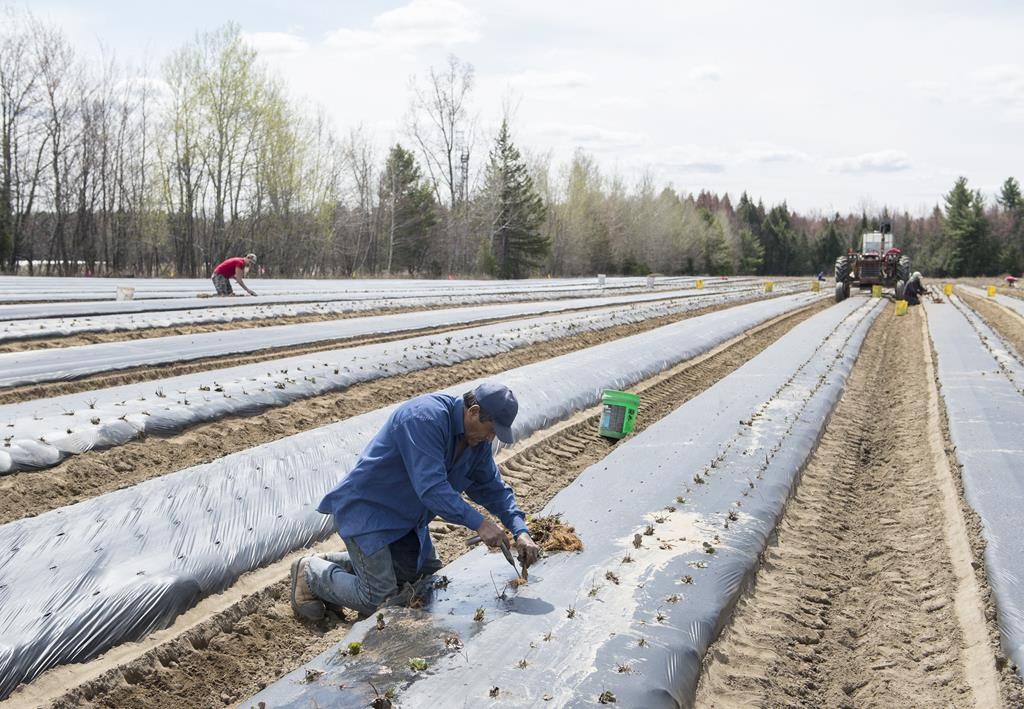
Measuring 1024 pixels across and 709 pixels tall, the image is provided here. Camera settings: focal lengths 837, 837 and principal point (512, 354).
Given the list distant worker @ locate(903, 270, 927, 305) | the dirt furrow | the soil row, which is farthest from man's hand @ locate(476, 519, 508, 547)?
distant worker @ locate(903, 270, 927, 305)

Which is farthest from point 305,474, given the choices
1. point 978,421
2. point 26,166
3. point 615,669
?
point 26,166

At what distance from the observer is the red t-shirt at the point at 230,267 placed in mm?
16344

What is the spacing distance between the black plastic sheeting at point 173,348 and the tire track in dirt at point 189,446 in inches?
89.1

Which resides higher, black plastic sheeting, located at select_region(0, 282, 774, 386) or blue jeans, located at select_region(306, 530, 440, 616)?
black plastic sheeting, located at select_region(0, 282, 774, 386)

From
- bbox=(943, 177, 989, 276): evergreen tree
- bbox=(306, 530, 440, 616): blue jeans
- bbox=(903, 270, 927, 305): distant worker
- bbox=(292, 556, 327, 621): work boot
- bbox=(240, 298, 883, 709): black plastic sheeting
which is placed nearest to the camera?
bbox=(240, 298, 883, 709): black plastic sheeting

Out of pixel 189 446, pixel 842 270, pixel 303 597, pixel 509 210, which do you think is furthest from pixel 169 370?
pixel 509 210

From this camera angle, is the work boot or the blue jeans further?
the work boot

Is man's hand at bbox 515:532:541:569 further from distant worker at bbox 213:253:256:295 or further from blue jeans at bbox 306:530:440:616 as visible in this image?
distant worker at bbox 213:253:256:295

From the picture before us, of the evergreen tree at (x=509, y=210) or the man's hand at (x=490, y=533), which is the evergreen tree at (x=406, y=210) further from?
the man's hand at (x=490, y=533)

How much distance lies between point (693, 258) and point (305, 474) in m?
70.2

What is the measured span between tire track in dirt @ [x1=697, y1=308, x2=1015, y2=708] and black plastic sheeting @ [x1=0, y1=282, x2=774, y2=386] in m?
7.21

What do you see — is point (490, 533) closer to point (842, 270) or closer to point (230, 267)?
point (230, 267)

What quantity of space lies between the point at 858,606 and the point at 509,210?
4230 centimetres

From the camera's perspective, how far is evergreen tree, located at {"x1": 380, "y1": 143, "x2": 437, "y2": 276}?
45125 mm
